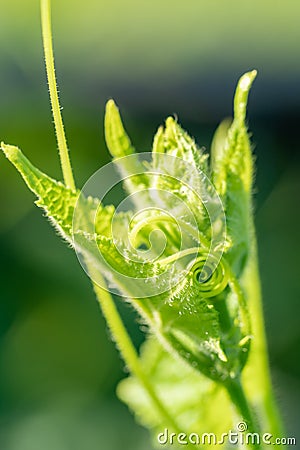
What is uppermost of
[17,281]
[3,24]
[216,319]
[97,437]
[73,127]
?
[3,24]

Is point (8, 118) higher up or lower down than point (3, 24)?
lower down

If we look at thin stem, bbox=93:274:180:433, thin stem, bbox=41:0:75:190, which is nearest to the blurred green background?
thin stem, bbox=93:274:180:433

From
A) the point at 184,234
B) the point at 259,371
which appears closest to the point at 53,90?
the point at 184,234

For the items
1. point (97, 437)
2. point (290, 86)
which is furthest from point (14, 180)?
point (290, 86)

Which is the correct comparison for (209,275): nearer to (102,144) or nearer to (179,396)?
(179,396)

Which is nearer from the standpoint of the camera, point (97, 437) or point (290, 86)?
point (97, 437)

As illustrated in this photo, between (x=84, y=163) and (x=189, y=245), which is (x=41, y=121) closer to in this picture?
(x=84, y=163)

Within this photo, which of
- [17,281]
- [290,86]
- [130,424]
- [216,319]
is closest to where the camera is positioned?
[216,319]

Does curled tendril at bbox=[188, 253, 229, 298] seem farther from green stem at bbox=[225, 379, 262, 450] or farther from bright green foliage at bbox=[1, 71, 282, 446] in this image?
green stem at bbox=[225, 379, 262, 450]
